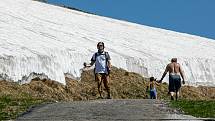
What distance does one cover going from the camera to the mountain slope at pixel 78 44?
2978cm

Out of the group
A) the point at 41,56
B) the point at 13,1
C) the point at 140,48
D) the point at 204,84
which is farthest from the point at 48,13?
the point at 41,56

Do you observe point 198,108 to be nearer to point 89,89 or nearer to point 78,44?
point 89,89

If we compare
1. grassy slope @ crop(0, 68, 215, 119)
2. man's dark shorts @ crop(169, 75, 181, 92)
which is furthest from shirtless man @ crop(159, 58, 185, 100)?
grassy slope @ crop(0, 68, 215, 119)

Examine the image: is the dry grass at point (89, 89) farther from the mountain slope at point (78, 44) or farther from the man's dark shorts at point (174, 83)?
the man's dark shorts at point (174, 83)

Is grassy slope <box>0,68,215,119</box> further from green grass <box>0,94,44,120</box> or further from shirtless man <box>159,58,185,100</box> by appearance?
shirtless man <box>159,58,185,100</box>

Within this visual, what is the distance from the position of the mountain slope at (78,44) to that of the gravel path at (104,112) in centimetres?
854

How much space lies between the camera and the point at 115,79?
32.5 m

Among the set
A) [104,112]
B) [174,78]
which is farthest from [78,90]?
[104,112]

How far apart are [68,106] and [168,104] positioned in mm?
2734

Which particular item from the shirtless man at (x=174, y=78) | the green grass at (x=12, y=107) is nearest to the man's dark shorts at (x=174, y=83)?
the shirtless man at (x=174, y=78)

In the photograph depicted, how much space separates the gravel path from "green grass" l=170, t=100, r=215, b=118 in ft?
1.25

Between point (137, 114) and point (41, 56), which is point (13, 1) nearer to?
point (41, 56)

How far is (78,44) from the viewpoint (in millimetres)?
36250

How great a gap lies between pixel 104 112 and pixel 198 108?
2.78m
